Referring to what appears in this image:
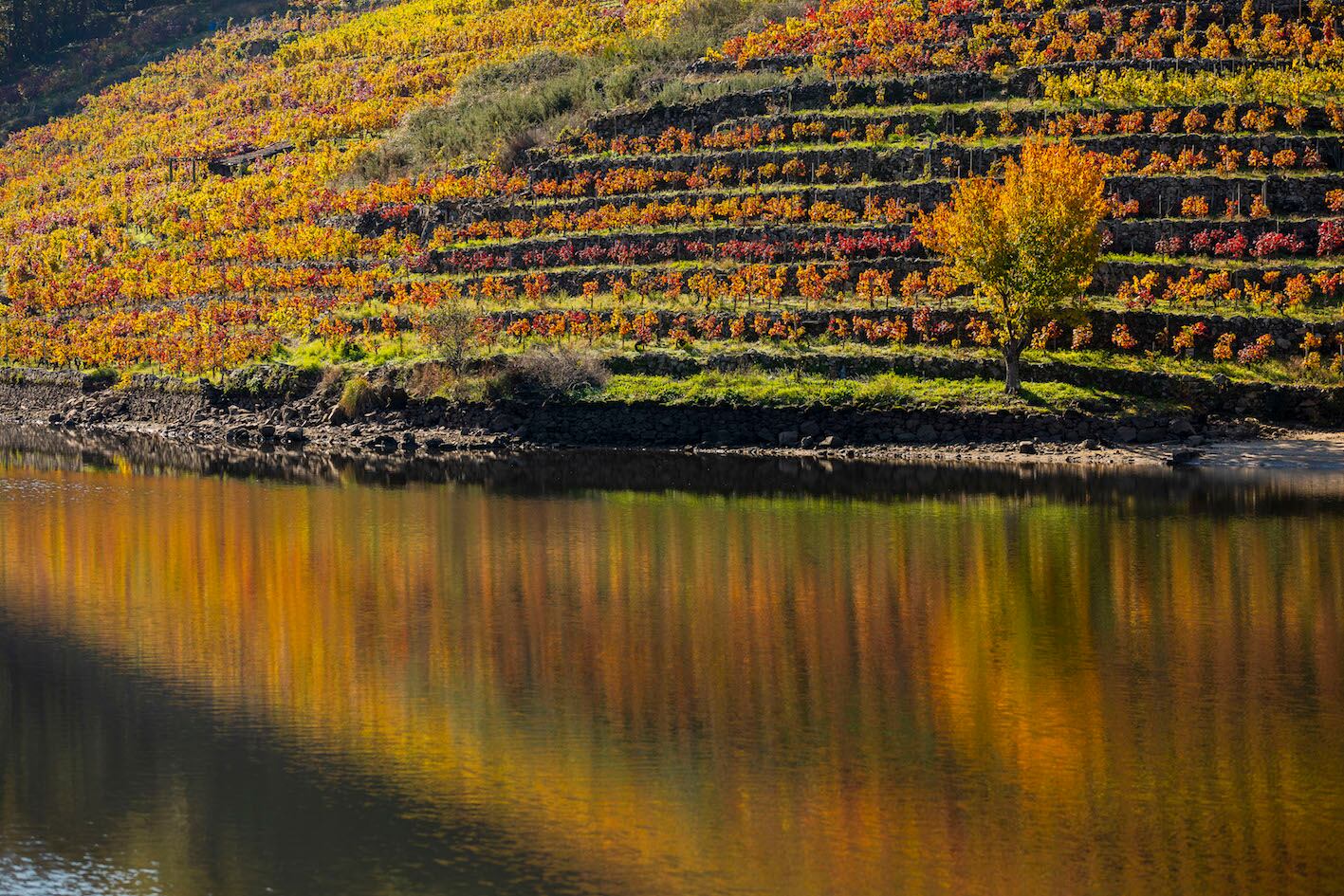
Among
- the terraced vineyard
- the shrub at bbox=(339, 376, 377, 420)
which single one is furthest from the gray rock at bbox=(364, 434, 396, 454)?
the terraced vineyard

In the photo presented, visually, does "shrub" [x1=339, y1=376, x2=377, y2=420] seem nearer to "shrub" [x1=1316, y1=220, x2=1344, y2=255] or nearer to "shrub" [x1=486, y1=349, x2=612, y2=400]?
"shrub" [x1=486, y1=349, x2=612, y2=400]

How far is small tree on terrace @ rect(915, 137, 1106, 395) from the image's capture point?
212ft

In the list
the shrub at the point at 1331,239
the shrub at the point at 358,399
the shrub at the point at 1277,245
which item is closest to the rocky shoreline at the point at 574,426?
the shrub at the point at 358,399

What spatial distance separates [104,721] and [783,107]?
60.7 m

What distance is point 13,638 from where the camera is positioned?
34688mm

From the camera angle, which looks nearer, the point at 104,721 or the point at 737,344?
the point at 104,721

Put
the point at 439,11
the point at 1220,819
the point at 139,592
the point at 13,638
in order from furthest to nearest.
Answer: the point at 439,11
the point at 139,592
the point at 13,638
the point at 1220,819

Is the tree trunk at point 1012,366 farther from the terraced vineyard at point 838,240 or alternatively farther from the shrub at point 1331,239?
the shrub at point 1331,239

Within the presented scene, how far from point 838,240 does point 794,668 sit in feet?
151

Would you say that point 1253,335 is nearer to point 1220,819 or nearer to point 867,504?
point 867,504

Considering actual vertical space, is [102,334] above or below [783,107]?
below

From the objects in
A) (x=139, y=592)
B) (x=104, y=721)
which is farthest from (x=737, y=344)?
(x=104, y=721)

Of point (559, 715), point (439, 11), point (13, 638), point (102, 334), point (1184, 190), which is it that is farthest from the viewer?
point (439, 11)

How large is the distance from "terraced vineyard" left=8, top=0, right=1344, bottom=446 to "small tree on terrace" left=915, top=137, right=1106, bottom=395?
2121 mm
